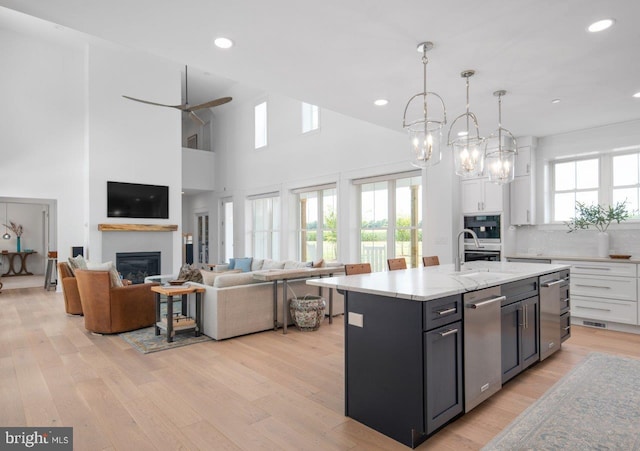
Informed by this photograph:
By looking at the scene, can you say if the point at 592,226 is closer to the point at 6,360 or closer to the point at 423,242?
the point at 423,242

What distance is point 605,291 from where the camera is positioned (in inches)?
187

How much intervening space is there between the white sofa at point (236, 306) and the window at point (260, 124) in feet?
19.0

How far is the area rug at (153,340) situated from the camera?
404 centimetres

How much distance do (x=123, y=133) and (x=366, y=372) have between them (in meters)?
7.91

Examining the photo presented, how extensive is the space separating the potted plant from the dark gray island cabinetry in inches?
154

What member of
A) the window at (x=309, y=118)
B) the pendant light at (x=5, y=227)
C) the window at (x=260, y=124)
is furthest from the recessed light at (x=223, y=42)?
the pendant light at (x=5, y=227)

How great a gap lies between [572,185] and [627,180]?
65 cm

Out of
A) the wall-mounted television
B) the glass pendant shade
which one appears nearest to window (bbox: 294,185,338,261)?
the wall-mounted television

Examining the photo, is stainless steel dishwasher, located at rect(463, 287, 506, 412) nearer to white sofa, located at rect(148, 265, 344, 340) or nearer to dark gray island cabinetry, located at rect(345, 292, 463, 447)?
dark gray island cabinetry, located at rect(345, 292, 463, 447)

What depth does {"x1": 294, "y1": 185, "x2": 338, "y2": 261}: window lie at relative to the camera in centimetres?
788

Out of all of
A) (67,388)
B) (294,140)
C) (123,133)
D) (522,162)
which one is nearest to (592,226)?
(522,162)

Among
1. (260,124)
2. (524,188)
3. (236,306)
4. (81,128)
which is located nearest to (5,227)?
(81,128)

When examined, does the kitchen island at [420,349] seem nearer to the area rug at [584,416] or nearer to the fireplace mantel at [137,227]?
the area rug at [584,416]

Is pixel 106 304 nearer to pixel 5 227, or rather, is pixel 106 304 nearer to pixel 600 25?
pixel 600 25
